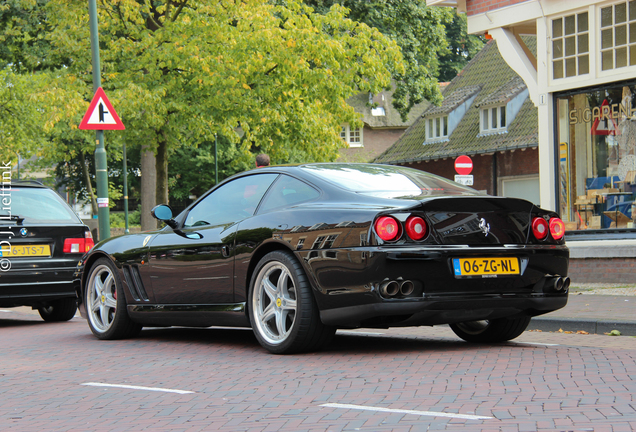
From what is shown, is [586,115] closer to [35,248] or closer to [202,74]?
[202,74]

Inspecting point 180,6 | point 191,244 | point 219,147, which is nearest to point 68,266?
point 191,244

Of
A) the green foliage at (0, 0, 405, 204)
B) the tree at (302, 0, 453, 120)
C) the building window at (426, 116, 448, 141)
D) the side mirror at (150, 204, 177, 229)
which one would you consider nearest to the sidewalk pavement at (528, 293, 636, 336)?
the side mirror at (150, 204, 177, 229)

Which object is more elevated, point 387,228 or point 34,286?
point 387,228

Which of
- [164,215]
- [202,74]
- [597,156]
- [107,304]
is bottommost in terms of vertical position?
[107,304]

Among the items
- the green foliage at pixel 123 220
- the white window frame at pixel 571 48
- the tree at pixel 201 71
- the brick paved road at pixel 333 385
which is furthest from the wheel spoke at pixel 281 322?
the green foliage at pixel 123 220

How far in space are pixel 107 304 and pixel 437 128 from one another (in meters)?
28.8

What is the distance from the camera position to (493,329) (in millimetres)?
7074

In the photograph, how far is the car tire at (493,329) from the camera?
22.9 ft

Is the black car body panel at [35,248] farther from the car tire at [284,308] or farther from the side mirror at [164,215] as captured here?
the car tire at [284,308]

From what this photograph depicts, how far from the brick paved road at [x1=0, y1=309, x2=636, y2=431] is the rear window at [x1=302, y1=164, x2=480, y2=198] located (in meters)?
1.17

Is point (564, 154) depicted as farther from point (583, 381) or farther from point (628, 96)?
point (583, 381)

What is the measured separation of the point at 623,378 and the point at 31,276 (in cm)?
694

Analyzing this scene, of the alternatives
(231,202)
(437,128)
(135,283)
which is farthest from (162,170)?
(437,128)

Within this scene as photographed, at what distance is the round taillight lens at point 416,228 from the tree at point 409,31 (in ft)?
80.8
